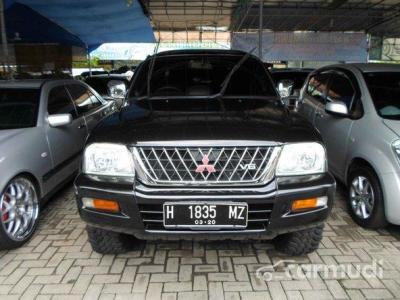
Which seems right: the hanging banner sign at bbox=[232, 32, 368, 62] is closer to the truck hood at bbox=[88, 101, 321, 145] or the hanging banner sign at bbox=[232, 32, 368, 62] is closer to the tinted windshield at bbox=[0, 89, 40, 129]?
the tinted windshield at bbox=[0, 89, 40, 129]

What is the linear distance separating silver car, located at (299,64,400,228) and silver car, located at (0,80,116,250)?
297 centimetres

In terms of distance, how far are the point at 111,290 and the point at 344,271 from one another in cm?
177

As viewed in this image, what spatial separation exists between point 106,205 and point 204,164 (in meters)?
0.71

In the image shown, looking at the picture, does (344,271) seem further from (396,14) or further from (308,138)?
(396,14)

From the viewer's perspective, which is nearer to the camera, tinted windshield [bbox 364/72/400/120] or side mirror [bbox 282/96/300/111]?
tinted windshield [bbox 364/72/400/120]

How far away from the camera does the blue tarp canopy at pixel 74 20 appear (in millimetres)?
10188

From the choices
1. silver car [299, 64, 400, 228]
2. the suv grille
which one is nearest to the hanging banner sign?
silver car [299, 64, 400, 228]

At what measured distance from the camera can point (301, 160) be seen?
265 cm

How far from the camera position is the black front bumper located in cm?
253

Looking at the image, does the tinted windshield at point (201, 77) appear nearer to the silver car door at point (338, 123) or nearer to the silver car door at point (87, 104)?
the silver car door at point (338, 123)

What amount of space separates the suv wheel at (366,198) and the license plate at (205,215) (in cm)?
165

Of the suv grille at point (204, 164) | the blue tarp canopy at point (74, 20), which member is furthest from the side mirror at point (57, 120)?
the blue tarp canopy at point (74, 20)

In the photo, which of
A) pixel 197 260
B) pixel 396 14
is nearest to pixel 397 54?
pixel 396 14

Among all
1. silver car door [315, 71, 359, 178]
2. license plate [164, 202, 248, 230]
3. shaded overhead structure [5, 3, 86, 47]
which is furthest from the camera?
shaded overhead structure [5, 3, 86, 47]
